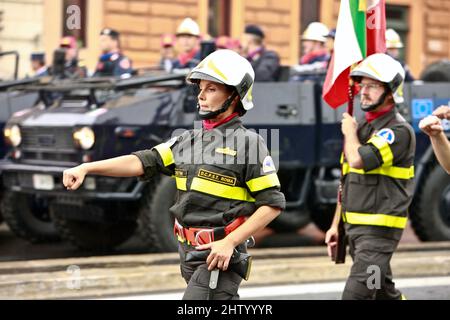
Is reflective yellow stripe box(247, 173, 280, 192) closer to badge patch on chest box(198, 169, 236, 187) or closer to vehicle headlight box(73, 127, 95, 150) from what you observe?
badge patch on chest box(198, 169, 236, 187)

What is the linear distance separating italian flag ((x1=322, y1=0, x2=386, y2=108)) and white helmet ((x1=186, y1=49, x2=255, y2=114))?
171 cm

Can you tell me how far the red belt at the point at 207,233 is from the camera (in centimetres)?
471

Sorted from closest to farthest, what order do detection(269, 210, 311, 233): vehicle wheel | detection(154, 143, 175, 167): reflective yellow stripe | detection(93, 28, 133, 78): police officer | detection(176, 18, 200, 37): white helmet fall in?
1. detection(154, 143, 175, 167): reflective yellow stripe
2. detection(93, 28, 133, 78): police officer
3. detection(176, 18, 200, 37): white helmet
4. detection(269, 210, 311, 233): vehicle wheel

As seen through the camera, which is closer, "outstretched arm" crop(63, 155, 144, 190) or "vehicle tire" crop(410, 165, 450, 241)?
"outstretched arm" crop(63, 155, 144, 190)

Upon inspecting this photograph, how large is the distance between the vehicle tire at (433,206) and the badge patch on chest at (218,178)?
5.64 meters

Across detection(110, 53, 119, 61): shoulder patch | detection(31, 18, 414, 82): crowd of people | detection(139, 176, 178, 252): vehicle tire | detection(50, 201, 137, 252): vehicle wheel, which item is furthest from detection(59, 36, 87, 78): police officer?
detection(139, 176, 178, 252): vehicle tire

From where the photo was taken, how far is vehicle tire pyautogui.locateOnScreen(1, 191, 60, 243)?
10562 millimetres

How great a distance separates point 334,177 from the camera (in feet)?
33.2

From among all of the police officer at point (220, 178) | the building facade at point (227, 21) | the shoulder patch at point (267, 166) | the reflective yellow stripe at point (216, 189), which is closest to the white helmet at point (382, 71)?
the police officer at point (220, 178)

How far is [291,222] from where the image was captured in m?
11.7

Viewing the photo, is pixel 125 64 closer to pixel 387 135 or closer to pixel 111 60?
pixel 111 60

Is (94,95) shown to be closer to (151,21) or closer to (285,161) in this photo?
(285,161)

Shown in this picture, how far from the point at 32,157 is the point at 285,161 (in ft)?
7.40
